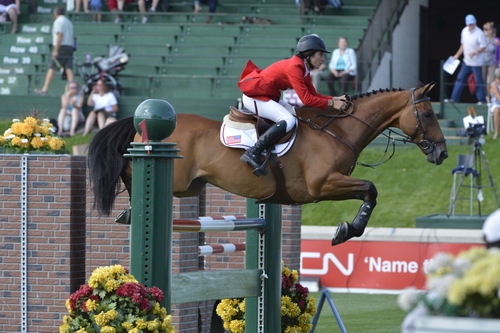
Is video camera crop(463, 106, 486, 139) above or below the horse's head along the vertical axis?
above

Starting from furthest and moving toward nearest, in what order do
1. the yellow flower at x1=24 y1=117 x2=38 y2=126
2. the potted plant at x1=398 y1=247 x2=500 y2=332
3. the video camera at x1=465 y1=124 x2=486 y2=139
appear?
the video camera at x1=465 y1=124 x2=486 y2=139, the yellow flower at x1=24 y1=117 x2=38 y2=126, the potted plant at x1=398 y1=247 x2=500 y2=332

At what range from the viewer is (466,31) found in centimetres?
1753

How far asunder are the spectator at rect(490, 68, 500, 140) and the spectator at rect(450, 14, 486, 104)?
0.74 meters

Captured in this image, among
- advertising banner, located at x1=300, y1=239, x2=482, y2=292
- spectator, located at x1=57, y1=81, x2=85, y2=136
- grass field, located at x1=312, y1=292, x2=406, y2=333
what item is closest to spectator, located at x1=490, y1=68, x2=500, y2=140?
advertising banner, located at x1=300, y1=239, x2=482, y2=292

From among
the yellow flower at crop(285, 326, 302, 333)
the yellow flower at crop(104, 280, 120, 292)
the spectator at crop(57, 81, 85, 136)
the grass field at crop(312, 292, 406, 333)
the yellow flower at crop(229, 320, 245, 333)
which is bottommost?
the grass field at crop(312, 292, 406, 333)

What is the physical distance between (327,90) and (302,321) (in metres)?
10.0

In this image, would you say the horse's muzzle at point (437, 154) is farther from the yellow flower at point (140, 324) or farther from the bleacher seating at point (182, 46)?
the bleacher seating at point (182, 46)

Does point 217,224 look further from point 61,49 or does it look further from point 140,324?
point 61,49

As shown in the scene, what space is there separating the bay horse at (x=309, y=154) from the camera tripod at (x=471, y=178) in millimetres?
6411

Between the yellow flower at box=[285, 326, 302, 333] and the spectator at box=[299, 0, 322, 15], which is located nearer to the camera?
the yellow flower at box=[285, 326, 302, 333]

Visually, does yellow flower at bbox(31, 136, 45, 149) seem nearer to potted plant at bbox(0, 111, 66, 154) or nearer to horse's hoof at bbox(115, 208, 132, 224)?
potted plant at bbox(0, 111, 66, 154)

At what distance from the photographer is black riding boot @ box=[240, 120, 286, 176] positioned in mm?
7513

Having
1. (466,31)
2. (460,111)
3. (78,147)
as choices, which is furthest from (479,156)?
(78,147)

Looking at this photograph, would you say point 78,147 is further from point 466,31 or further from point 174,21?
point 174,21
